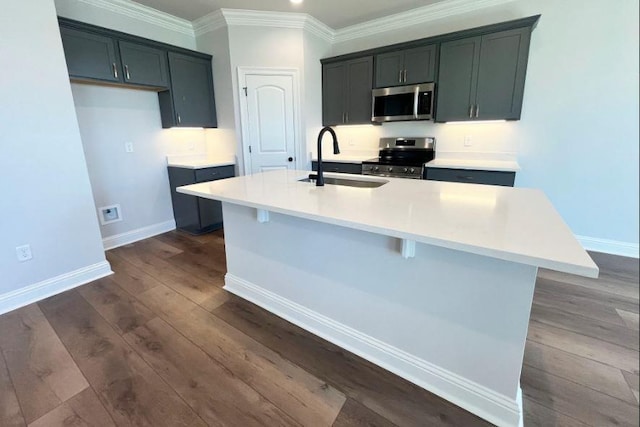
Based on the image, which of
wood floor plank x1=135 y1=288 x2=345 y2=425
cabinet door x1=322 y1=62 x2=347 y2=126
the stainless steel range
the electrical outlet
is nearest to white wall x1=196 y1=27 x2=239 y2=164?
cabinet door x1=322 y1=62 x2=347 y2=126

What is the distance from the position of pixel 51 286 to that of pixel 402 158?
3.69 metres

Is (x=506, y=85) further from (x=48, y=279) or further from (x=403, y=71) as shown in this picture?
(x=48, y=279)

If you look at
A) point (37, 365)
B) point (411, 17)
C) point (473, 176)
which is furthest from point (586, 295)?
point (37, 365)

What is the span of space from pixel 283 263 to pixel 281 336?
0.45 meters

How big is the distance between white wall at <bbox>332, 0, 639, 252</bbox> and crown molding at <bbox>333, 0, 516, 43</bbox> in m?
0.07

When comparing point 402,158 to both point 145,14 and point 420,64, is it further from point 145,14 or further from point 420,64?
point 145,14

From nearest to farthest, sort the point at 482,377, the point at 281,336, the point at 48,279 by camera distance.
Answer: the point at 482,377
the point at 281,336
the point at 48,279

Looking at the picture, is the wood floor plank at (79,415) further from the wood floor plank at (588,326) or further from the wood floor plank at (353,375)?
the wood floor plank at (588,326)

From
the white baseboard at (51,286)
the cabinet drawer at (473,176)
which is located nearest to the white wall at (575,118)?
the cabinet drawer at (473,176)

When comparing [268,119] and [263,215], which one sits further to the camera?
[268,119]

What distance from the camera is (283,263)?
1.94 m

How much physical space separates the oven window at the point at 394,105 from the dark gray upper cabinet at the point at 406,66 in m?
0.15

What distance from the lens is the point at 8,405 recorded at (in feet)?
4.50

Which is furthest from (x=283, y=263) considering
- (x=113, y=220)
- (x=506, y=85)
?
(x=506, y=85)
